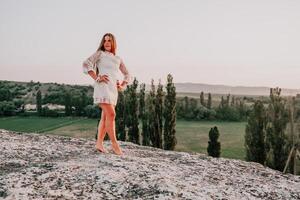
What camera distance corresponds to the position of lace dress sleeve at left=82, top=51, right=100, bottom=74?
1066 centimetres

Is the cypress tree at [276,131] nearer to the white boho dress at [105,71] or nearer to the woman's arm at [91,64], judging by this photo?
the white boho dress at [105,71]

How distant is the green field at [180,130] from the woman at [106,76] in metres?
42.2

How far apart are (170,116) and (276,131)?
9.03m

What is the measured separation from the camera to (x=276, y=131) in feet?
105

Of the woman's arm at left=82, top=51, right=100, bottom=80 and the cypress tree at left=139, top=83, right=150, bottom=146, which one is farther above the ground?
the woman's arm at left=82, top=51, right=100, bottom=80

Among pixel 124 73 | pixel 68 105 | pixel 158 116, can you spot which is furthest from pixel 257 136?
pixel 68 105

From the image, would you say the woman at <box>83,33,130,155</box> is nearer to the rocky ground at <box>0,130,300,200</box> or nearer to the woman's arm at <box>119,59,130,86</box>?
the woman's arm at <box>119,59,130,86</box>

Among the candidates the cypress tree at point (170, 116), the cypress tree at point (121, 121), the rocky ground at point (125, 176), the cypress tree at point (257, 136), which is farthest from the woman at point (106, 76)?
the cypress tree at point (121, 121)

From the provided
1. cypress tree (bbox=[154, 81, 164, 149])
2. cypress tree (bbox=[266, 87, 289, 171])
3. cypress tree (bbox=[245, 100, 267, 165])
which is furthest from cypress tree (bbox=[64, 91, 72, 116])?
cypress tree (bbox=[266, 87, 289, 171])

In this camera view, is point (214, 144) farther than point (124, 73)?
Yes

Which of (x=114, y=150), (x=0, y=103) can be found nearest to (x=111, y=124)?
(x=114, y=150)

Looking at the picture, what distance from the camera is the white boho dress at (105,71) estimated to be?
420 inches

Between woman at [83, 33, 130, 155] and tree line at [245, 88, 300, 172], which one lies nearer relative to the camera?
woman at [83, 33, 130, 155]

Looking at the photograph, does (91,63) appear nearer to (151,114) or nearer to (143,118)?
(151,114)
